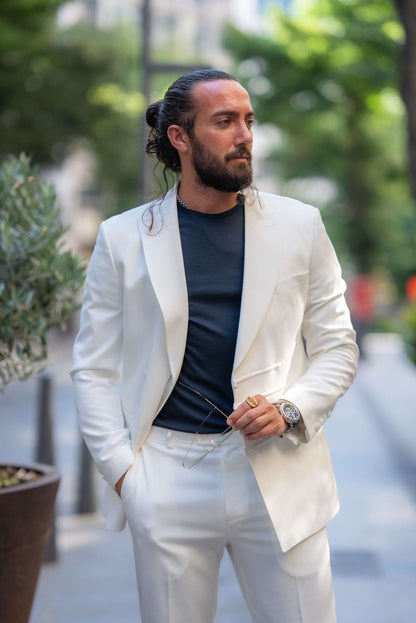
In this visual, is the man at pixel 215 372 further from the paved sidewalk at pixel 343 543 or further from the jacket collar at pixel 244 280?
the paved sidewalk at pixel 343 543

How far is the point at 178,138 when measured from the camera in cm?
291

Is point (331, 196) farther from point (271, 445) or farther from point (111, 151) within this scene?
point (271, 445)

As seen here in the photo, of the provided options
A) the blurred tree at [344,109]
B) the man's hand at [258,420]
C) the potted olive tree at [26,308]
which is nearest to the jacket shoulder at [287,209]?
the man's hand at [258,420]

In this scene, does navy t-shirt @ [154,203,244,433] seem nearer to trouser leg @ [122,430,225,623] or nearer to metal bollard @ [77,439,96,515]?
trouser leg @ [122,430,225,623]

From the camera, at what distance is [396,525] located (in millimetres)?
7137

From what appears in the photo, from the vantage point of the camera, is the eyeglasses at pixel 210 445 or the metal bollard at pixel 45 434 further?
the metal bollard at pixel 45 434

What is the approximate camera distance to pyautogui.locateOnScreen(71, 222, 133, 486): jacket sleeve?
9.45 feet

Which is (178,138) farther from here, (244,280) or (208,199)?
(244,280)

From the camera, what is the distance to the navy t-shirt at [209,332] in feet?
9.19

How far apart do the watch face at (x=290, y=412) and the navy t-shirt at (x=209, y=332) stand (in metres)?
0.19

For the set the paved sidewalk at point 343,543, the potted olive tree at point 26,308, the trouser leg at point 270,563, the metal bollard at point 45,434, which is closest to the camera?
the trouser leg at point 270,563

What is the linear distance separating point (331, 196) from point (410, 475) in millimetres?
32223

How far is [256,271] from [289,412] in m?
0.41

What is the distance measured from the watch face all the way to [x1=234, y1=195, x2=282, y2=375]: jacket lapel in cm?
17
